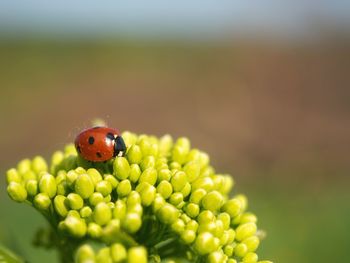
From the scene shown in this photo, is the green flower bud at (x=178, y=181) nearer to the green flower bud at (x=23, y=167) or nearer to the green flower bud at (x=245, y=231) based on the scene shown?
the green flower bud at (x=245, y=231)

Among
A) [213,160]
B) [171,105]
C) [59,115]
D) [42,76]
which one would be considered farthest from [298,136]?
[42,76]

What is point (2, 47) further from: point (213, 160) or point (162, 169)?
point (162, 169)

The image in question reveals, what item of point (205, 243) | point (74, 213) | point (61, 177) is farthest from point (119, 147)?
point (205, 243)

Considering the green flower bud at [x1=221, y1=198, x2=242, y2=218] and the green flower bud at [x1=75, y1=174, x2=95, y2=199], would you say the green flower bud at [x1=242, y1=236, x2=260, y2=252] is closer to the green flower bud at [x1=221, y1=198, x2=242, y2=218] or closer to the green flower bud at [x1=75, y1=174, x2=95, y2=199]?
the green flower bud at [x1=221, y1=198, x2=242, y2=218]

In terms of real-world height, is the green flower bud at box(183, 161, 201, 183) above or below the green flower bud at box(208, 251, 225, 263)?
above

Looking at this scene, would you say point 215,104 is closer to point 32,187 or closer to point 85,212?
point 32,187

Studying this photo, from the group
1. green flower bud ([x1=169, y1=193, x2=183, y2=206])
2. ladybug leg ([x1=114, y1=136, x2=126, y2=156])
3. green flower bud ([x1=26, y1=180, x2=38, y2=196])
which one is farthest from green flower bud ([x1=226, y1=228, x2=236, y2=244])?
green flower bud ([x1=26, y1=180, x2=38, y2=196])

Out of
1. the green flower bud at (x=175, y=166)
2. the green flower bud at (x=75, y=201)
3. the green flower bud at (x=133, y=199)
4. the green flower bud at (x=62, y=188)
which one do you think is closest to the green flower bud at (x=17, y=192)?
the green flower bud at (x=62, y=188)
